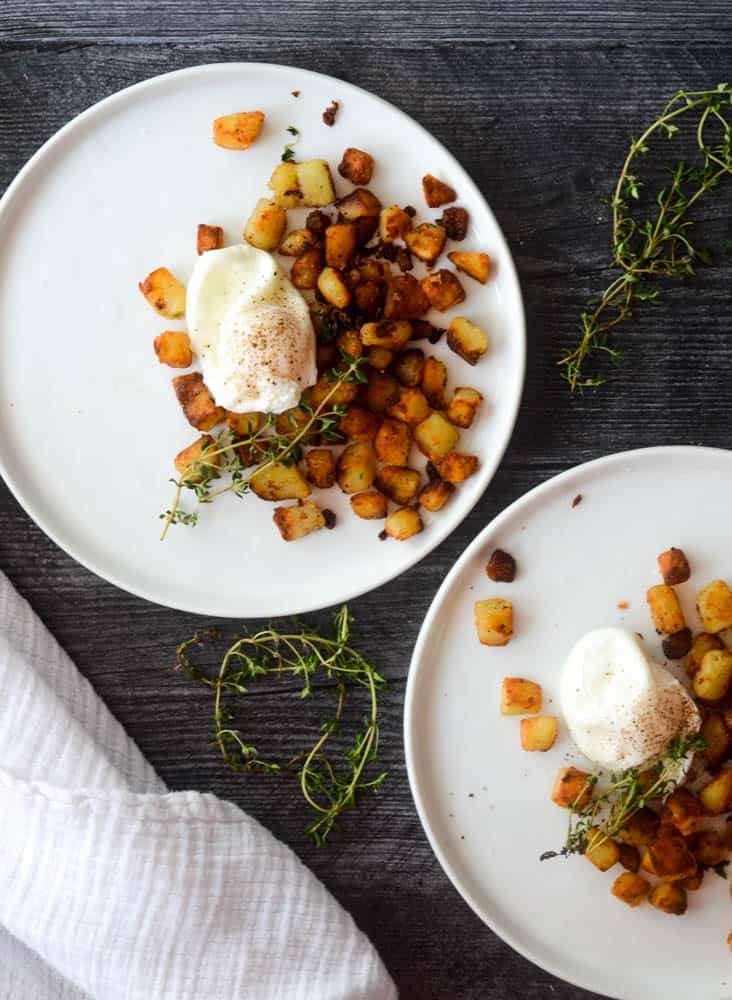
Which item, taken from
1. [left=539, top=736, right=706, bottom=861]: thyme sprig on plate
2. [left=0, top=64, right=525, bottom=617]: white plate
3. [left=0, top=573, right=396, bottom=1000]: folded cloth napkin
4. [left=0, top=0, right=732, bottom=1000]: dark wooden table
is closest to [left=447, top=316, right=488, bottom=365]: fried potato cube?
[left=0, top=64, right=525, bottom=617]: white plate

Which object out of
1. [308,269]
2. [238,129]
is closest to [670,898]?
[308,269]

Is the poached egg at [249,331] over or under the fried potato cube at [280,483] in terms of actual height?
over

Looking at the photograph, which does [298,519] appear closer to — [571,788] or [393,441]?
[393,441]

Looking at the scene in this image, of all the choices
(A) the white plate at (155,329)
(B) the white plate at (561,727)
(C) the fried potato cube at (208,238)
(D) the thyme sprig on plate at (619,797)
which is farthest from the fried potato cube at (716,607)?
(C) the fried potato cube at (208,238)

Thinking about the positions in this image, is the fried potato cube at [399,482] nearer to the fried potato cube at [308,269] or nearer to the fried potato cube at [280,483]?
the fried potato cube at [280,483]

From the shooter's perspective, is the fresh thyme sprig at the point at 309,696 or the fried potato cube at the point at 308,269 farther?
the fresh thyme sprig at the point at 309,696

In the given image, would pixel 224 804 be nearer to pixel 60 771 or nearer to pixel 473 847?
pixel 60 771
